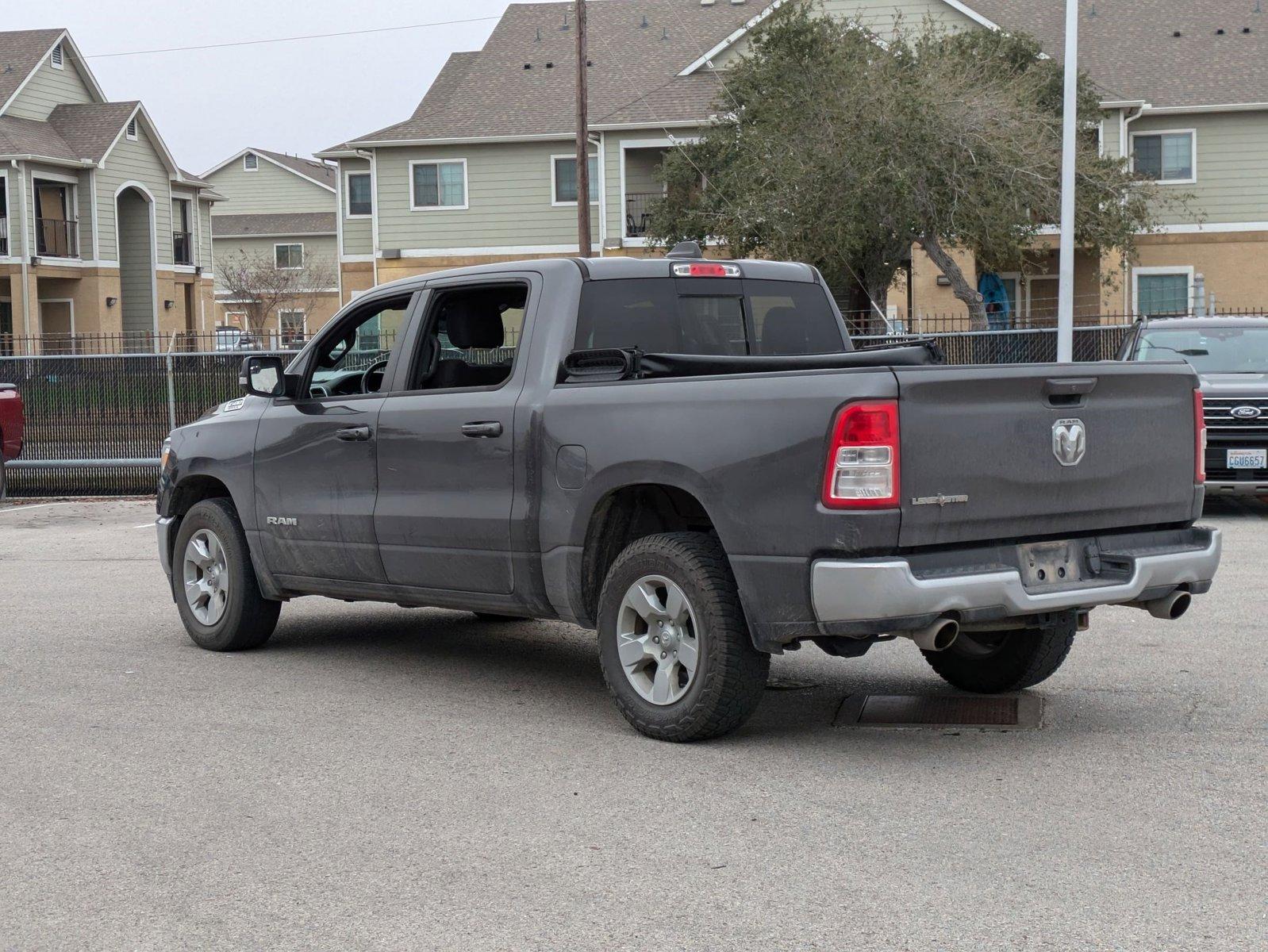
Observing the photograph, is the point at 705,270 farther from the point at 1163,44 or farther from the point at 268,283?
the point at 268,283

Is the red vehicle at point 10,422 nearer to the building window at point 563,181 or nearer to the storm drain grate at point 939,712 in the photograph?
the storm drain grate at point 939,712

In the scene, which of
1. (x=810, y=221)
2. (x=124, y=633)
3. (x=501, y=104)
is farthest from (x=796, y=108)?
(x=124, y=633)

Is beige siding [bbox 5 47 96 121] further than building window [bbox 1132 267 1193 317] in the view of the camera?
Yes

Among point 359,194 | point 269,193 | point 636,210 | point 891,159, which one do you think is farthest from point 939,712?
point 269,193

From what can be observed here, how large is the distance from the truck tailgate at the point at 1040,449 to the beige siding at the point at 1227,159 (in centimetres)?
3133

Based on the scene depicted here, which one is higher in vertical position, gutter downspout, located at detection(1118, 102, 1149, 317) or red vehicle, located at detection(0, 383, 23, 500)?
gutter downspout, located at detection(1118, 102, 1149, 317)

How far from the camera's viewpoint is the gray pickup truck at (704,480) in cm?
584

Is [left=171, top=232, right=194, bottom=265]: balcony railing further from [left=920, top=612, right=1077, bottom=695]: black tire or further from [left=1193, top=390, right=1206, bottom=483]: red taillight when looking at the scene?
[left=1193, top=390, right=1206, bottom=483]: red taillight

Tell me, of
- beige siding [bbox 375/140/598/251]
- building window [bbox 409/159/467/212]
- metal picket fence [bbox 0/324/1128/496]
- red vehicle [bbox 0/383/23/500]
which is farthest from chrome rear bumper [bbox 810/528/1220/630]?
building window [bbox 409/159/467/212]

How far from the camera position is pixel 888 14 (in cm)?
3584

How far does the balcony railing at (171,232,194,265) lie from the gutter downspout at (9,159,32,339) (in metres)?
7.83

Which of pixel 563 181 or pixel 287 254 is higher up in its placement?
pixel 287 254

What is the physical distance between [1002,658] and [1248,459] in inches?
325

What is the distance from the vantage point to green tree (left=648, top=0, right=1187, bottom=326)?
2644cm
